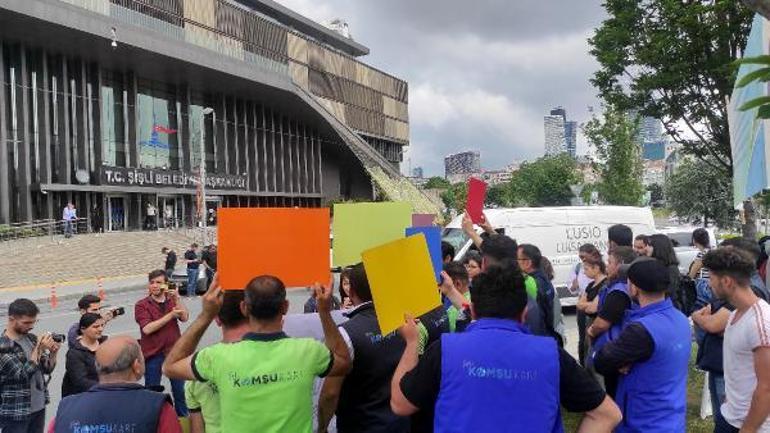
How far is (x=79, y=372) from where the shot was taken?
200 inches

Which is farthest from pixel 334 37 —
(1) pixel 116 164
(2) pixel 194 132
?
(1) pixel 116 164

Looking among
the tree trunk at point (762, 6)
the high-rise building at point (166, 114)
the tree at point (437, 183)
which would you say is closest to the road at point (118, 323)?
the tree trunk at point (762, 6)

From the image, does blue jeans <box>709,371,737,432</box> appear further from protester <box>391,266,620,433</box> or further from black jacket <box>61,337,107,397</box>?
black jacket <box>61,337,107,397</box>

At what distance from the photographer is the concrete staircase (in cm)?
2727

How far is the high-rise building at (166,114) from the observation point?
1452 inches

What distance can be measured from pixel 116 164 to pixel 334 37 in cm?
4271

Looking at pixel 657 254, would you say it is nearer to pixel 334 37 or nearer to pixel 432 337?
pixel 432 337

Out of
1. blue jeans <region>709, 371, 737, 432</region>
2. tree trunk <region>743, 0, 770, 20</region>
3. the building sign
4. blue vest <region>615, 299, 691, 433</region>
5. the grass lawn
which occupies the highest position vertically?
the building sign

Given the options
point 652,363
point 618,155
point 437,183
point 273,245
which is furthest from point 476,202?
point 437,183

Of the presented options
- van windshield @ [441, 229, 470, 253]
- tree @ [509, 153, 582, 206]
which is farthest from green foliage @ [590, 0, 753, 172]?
tree @ [509, 153, 582, 206]

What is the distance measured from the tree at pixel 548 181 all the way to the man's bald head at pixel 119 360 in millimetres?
68709

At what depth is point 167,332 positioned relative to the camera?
6.48 metres

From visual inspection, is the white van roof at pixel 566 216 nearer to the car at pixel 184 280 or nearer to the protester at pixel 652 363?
the protester at pixel 652 363

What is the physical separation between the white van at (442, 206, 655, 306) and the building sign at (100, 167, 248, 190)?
106ft
